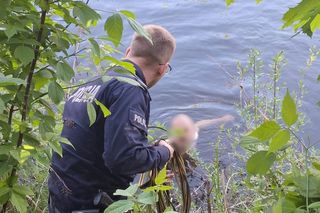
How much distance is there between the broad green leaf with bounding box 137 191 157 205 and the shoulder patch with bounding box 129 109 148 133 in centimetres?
144

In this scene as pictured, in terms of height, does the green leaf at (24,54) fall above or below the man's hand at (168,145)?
above

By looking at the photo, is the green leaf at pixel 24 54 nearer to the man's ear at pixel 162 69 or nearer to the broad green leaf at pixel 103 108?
the broad green leaf at pixel 103 108

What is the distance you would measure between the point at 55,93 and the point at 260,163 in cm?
75

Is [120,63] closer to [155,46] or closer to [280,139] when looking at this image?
[280,139]

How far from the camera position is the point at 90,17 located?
1.78 meters

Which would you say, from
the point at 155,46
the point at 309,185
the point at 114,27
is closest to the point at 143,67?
the point at 155,46

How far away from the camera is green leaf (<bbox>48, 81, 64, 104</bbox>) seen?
6.14ft

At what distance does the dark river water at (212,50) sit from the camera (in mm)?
7734

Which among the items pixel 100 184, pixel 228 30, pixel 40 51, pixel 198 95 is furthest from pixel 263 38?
pixel 40 51

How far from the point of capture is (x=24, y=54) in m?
1.78

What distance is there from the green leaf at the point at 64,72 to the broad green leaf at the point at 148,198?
47cm

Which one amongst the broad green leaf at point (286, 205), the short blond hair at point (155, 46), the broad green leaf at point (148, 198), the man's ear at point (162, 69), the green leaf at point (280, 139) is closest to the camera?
the green leaf at point (280, 139)

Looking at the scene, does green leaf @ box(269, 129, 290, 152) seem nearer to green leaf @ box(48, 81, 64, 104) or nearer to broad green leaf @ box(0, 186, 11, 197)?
green leaf @ box(48, 81, 64, 104)

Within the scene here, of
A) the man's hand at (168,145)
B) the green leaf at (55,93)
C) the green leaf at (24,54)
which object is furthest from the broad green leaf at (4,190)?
the man's hand at (168,145)
